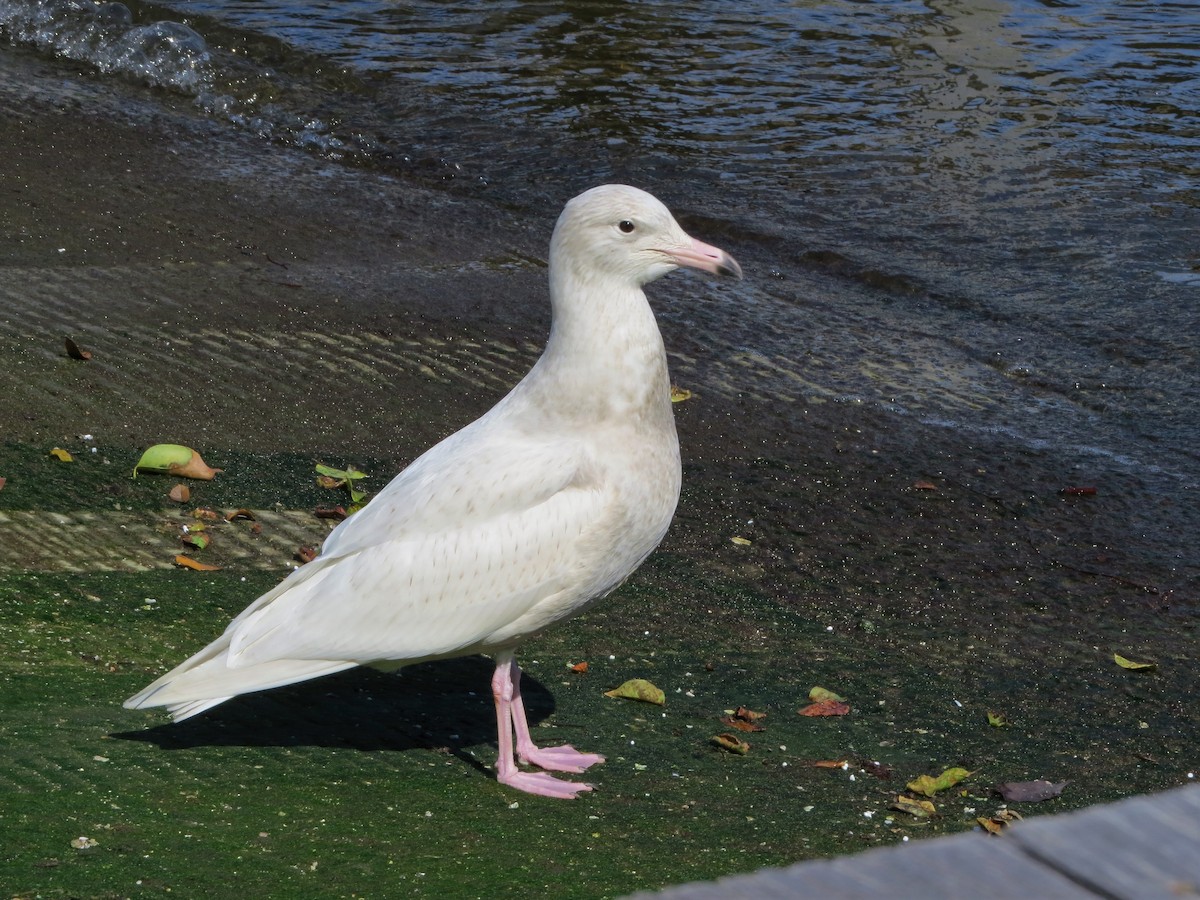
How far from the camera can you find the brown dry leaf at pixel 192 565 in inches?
212

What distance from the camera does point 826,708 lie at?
4879mm

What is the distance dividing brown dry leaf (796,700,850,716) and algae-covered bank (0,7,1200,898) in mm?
60

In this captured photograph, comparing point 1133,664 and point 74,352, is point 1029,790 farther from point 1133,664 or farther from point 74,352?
point 74,352

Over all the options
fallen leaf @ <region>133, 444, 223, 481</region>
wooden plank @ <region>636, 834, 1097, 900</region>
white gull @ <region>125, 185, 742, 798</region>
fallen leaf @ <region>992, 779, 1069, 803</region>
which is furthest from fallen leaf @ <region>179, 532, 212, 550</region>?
wooden plank @ <region>636, 834, 1097, 900</region>

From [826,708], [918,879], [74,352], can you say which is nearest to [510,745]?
[826,708]

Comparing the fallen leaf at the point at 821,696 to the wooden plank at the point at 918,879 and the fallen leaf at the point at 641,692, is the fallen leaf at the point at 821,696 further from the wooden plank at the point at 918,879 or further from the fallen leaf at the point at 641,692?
the wooden plank at the point at 918,879

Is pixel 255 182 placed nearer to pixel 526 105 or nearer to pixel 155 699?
pixel 526 105

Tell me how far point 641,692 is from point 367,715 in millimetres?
854

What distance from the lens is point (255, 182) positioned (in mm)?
10195

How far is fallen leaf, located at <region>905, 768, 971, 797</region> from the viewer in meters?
4.39

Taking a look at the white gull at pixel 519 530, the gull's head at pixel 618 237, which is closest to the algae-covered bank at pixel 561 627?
the white gull at pixel 519 530

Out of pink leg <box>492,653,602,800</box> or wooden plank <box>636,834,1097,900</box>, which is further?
pink leg <box>492,653,602,800</box>

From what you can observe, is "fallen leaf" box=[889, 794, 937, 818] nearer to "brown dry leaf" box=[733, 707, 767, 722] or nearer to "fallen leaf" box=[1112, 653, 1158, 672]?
"brown dry leaf" box=[733, 707, 767, 722]

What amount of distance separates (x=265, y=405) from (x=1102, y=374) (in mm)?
4423
